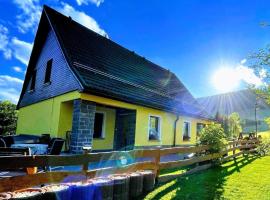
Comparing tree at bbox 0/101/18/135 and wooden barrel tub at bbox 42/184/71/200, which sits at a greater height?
tree at bbox 0/101/18/135

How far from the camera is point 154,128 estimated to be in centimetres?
1417

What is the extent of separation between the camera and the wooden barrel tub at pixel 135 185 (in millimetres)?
5536

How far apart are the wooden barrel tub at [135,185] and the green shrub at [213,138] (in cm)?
488

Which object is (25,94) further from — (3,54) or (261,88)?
(261,88)

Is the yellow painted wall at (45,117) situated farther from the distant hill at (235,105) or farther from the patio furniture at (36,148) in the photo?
the distant hill at (235,105)

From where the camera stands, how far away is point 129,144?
41.7 ft

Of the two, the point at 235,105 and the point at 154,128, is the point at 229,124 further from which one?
the point at 235,105

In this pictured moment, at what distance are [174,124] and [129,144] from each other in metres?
4.01

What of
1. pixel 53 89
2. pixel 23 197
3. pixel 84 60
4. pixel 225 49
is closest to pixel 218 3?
pixel 225 49

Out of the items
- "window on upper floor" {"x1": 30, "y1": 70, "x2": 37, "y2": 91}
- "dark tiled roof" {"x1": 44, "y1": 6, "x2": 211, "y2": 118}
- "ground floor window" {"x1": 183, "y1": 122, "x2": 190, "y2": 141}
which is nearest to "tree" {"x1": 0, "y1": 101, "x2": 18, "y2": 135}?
"window on upper floor" {"x1": 30, "y1": 70, "x2": 37, "y2": 91}

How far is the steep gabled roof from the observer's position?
11.1m

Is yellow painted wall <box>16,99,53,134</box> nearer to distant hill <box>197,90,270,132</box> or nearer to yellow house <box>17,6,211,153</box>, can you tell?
yellow house <box>17,6,211,153</box>

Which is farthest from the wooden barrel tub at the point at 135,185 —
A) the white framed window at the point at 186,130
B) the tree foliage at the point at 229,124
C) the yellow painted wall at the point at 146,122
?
the tree foliage at the point at 229,124

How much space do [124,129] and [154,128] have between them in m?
1.77
